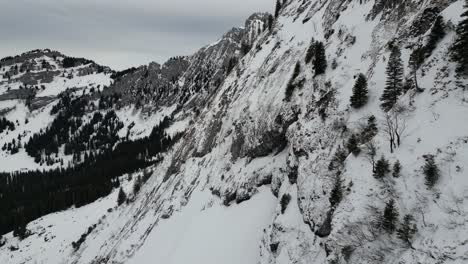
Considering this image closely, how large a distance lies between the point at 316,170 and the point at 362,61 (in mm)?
11011

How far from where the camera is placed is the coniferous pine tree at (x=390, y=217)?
19594 millimetres

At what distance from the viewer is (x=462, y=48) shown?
21531 mm

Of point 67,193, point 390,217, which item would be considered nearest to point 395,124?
point 390,217

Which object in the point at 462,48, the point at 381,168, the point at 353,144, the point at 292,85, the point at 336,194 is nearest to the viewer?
the point at 462,48

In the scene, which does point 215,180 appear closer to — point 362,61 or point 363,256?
point 362,61

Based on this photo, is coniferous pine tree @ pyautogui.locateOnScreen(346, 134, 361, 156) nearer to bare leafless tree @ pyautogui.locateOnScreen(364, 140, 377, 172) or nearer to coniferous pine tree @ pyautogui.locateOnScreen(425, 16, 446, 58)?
bare leafless tree @ pyautogui.locateOnScreen(364, 140, 377, 172)

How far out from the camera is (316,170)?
28.4 m

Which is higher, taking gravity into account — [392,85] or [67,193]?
[392,85]

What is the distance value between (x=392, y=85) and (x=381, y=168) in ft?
23.2

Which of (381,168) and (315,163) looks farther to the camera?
(315,163)

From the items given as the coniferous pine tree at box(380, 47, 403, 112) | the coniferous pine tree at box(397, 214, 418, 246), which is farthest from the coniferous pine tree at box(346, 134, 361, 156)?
the coniferous pine tree at box(397, 214, 418, 246)

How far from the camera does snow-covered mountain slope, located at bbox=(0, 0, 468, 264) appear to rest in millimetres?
19688

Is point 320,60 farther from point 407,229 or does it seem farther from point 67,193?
point 67,193

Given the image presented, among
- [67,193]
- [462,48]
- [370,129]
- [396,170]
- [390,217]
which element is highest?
[462,48]
